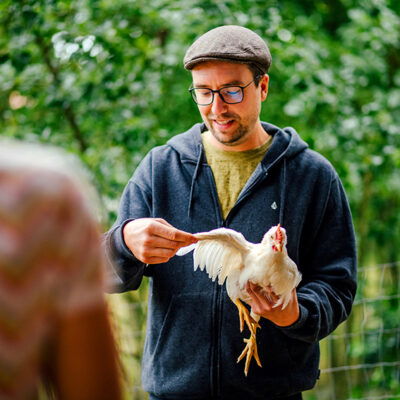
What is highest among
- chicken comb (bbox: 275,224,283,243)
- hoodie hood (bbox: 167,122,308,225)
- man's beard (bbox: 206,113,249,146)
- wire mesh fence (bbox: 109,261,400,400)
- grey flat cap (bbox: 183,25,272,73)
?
grey flat cap (bbox: 183,25,272,73)

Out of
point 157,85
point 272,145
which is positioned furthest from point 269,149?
point 157,85

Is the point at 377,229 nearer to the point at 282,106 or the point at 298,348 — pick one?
the point at 282,106

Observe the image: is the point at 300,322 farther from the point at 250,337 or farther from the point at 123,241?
the point at 123,241

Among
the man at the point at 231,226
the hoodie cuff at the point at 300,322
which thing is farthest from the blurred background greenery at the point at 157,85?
the hoodie cuff at the point at 300,322

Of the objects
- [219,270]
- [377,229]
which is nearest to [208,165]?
[219,270]

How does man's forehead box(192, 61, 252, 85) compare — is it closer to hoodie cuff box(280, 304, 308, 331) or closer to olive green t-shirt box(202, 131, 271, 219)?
olive green t-shirt box(202, 131, 271, 219)

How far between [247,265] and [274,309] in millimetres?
166

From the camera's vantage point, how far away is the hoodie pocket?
2141mm

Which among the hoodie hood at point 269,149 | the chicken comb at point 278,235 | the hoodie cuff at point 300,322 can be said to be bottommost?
the hoodie cuff at point 300,322

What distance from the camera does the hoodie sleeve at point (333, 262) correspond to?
2.21 metres

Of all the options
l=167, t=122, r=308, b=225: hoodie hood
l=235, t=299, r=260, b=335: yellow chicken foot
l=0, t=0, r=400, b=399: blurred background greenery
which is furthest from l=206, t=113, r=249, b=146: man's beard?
l=0, t=0, r=400, b=399: blurred background greenery

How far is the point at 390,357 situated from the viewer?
463cm

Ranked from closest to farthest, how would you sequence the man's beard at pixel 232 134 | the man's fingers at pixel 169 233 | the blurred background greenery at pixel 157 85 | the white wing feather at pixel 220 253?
the man's fingers at pixel 169 233, the white wing feather at pixel 220 253, the man's beard at pixel 232 134, the blurred background greenery at pixel 157 85

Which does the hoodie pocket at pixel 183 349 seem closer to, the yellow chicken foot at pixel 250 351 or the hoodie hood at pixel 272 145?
the yellow chicken foot at pixel 250 351
